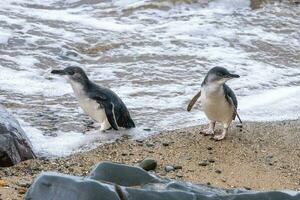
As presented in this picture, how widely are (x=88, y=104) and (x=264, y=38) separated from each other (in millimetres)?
6062

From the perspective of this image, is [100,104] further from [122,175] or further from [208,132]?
[122,175]

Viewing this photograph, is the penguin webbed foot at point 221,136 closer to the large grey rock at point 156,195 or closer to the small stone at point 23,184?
the small stone at point 23,184

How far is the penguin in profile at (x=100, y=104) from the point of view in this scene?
6.98 m

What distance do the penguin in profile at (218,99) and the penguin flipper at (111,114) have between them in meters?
0.86

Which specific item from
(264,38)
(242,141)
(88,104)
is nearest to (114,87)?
(88,104)

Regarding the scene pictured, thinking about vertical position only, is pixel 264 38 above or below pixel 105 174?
below

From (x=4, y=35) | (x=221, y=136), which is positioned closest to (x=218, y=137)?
(x=221, y=136)

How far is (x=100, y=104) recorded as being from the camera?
7.05m

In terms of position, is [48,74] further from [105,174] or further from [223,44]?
[105,174]

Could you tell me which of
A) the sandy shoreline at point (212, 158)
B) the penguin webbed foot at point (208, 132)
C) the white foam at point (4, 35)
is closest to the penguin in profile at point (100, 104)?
the sandy shoreline at point (212, 158)

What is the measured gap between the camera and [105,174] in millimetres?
3623

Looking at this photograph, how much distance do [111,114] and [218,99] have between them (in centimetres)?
106

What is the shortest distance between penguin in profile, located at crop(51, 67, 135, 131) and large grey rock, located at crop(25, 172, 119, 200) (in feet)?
11.5

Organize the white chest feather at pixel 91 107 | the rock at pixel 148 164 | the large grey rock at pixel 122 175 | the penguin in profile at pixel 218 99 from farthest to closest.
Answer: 1. the white chest feather at pixel 91 107
2. the penguin in profile at pixel 218 99
3. the rock at pixel 148 164
4. the large grey rock at pixel 122 175
